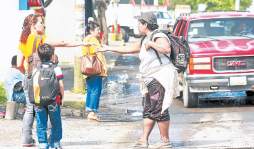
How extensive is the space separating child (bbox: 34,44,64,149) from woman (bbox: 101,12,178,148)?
0.88 m

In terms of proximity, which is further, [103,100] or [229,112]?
[103,100]

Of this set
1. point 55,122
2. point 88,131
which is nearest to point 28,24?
point 55,122

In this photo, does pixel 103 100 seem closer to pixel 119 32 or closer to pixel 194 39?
pixel 194 39

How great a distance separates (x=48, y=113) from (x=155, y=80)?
1.45m

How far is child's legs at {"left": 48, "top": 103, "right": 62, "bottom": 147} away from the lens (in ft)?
28.6

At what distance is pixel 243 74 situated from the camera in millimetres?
13516

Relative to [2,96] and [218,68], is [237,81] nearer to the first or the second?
[218,68]

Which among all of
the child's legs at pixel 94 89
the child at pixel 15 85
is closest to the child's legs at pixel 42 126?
the child at pixel 15 85

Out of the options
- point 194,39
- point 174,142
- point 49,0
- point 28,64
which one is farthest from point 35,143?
point 49,0

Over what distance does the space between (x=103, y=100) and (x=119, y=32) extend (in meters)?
31.6

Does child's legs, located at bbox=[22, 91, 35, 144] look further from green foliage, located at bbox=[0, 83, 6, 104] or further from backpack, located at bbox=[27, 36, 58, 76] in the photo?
green foliage, located at bbox=[0, 83, 6, 104]

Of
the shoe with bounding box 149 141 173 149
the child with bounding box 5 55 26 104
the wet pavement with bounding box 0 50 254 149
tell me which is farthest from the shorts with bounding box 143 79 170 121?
the child with bounding box 5 55 26 104

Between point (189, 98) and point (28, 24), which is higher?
point (28, 24)

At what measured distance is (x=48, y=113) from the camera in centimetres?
878
